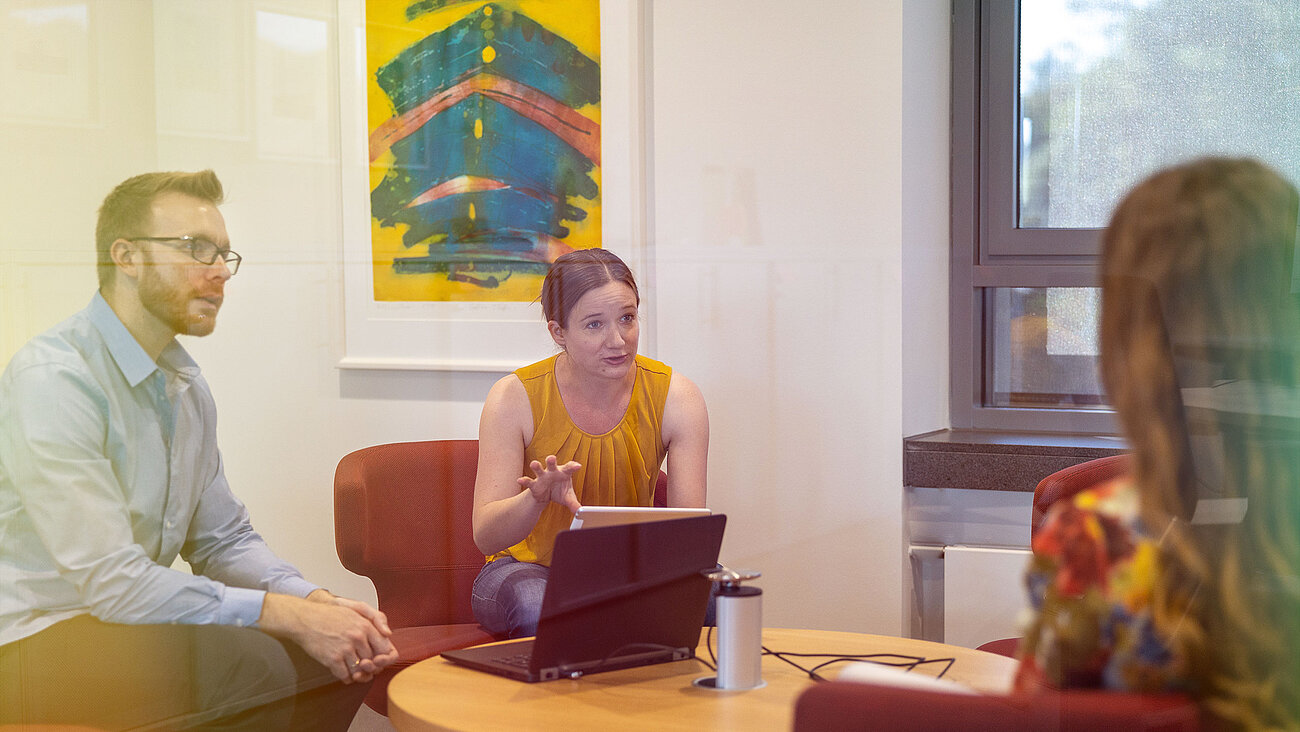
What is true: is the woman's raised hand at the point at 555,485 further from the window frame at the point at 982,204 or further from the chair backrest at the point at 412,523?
the window frame at the point at 982,204

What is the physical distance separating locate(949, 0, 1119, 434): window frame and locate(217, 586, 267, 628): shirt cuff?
1243mm

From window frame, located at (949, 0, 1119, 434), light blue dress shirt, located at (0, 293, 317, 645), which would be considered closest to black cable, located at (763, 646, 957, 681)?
window frame, located at (949, 0, 1119, 434)

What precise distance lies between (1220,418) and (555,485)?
1.06 m

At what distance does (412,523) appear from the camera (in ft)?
7.13

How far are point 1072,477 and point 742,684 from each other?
1.69 ft

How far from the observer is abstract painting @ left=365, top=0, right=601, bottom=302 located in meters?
2.11

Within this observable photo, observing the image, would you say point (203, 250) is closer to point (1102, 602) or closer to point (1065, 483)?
point (1065, 483)

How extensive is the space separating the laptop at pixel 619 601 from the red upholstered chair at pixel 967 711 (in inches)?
21.0

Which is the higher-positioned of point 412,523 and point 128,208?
point 128,208

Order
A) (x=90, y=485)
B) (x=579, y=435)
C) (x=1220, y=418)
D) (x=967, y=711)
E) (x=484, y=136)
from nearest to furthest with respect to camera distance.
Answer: (x=967, y=711)
(x=1220, y=418)
(x=90, y=485)
(x=579, y=435)
(x=484, y=136)

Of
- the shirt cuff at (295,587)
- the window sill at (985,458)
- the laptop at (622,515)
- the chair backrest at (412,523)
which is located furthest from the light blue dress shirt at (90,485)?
the window sill at (985,458)

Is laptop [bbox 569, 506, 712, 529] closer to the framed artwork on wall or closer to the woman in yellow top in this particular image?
the woman in yellow top

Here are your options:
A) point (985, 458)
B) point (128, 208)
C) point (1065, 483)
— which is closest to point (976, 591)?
point (985, 458)

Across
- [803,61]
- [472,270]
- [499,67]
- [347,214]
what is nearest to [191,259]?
[347,214]
